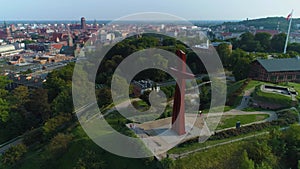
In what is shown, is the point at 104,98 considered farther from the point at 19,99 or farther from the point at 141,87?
the point at 19,99

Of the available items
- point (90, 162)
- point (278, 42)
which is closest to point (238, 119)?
point (90, 162)

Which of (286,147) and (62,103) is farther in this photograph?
(62,103)

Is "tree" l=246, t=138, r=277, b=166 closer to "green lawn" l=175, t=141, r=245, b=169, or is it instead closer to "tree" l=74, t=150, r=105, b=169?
"green lawn" l=175, t=141, r=245, b=169

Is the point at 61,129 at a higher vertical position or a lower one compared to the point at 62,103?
lower

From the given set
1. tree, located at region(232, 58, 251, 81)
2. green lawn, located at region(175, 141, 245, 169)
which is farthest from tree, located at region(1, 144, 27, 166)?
tree, located at region(232, 58, 251, 81)

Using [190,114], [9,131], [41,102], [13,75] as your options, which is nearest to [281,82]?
[190,114]

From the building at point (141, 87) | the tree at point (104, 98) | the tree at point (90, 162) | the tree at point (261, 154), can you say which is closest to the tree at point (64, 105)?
the tree at point (104, 98)

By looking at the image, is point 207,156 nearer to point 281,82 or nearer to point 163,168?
point 163,168
